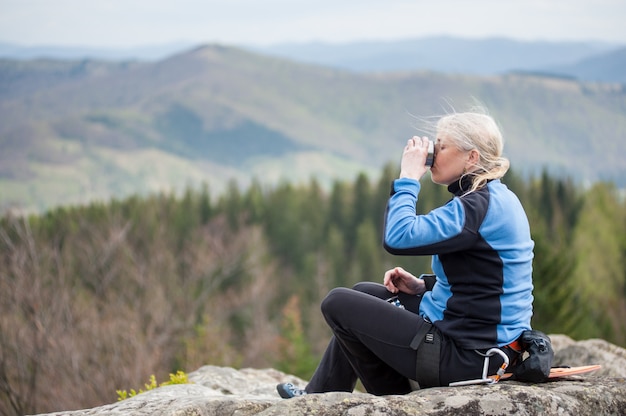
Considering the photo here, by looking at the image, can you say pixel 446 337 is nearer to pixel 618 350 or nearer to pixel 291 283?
pixel 618 350

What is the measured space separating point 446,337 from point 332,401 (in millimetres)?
965

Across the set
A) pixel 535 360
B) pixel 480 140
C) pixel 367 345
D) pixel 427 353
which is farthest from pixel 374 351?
pixel 480 140

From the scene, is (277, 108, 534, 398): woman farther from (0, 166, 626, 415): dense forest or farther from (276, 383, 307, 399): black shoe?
(0, 166, 626, 415): dense forest

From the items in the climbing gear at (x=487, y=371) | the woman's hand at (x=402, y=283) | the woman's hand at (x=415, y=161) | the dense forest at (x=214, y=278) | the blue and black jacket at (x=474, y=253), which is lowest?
the dense forest at (x=214, y=278)

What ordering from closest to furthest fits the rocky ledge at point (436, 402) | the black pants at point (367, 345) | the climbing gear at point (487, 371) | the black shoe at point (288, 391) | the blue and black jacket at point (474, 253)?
the rocky ledge at point (436, 402) < the blue and black jacket at point (474, 253) < the climbing gear at point (487, 371) < the black pants at point (367, 345) < the black shoe at point (288, 391)

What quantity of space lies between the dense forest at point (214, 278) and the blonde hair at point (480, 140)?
8862 mm

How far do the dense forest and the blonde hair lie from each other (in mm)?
8862

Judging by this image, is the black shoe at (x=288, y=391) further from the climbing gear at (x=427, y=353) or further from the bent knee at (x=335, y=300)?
the climbing gear at (x=427, y=353)

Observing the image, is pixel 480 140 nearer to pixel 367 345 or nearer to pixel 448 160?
pixel 448 160

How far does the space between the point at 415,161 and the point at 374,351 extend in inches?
55.8

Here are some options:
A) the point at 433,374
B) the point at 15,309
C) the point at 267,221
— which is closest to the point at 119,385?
the point at 15,309

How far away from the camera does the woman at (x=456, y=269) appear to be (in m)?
4.63

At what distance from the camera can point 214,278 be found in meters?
57.2

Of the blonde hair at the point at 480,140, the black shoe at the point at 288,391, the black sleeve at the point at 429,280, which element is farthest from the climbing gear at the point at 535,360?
the black shoe at the point at 288,391
